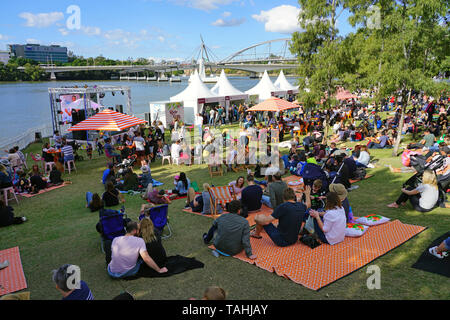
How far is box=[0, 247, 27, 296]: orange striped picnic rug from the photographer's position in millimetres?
4418

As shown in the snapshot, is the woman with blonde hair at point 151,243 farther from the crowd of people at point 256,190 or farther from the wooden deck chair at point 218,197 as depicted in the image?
the wooden deck chair at point 218,197

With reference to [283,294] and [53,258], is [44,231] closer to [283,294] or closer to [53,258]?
[53,258]

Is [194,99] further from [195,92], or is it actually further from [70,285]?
[70,285]

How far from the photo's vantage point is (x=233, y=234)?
4.93m

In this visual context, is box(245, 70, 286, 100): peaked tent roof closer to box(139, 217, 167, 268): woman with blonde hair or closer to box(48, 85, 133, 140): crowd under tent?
box(48, 85, 133, 140): crowd under tent

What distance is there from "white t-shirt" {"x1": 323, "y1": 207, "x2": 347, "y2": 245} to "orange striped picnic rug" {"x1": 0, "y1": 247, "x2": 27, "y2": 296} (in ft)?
14.7

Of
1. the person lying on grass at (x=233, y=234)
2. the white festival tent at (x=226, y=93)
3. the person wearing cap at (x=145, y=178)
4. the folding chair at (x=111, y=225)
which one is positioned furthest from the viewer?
the white festival tent at (x=226, y=93)

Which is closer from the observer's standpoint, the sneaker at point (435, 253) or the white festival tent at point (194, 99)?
the sneaker at point (435, 253)

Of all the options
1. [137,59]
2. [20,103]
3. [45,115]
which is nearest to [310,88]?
[45,115]

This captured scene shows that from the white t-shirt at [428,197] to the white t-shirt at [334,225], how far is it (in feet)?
7.22

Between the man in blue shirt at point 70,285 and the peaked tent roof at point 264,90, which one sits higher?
the peaked tent roof at point 264,90

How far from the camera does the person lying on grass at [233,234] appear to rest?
15.9 feet

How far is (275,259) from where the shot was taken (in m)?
4.76

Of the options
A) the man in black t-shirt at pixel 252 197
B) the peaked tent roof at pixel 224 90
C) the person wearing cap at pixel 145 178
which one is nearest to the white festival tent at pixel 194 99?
the peaked tent roof at pixel 224 90
